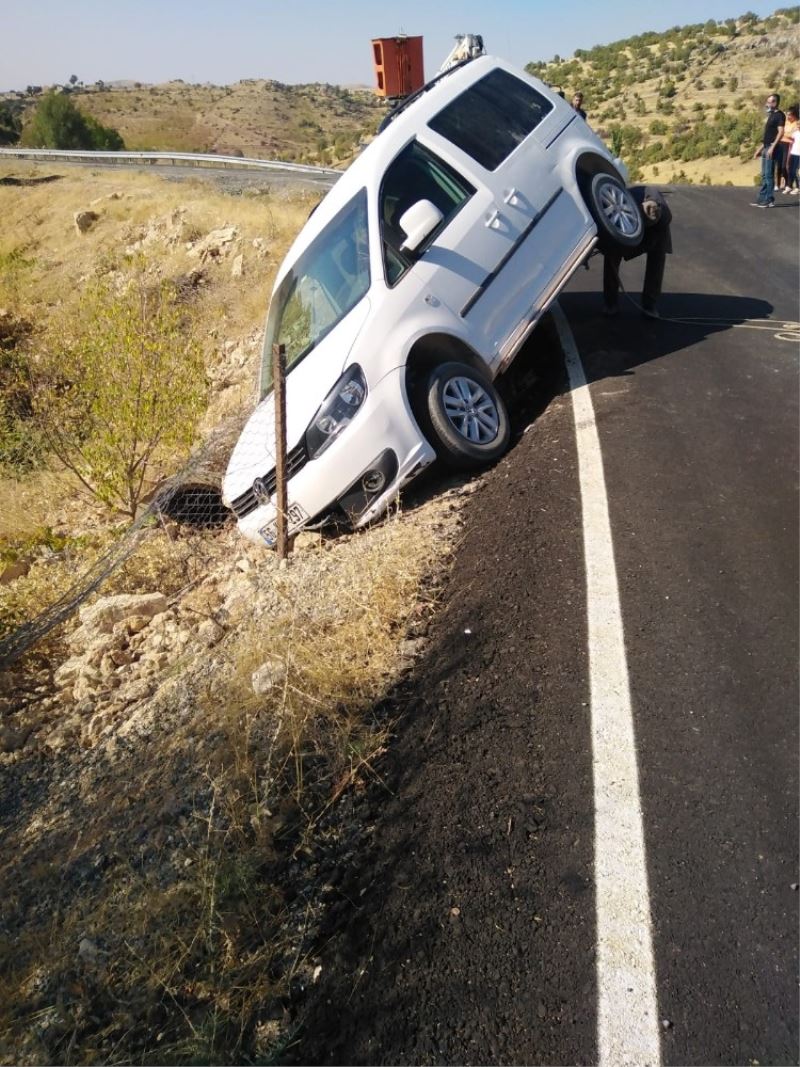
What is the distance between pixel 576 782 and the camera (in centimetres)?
330

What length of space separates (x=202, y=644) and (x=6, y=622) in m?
3.11

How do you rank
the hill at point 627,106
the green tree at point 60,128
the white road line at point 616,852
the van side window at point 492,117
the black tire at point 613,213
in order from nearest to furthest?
the white road line at point 616,852
the van side window at point 492,117
the black tire at point 613,213
the hill at point 627,106
the green tree at point 60,128

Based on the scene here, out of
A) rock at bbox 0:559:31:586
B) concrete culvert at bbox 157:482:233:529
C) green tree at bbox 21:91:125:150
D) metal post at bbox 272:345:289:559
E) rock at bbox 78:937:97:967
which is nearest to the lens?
rock at bbox 78:937:97:967

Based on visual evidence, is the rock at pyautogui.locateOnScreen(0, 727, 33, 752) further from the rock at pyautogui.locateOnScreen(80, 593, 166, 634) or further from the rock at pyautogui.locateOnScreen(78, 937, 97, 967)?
the rock at pyautogui.locateOnScreen(78, 937, 97, 967)

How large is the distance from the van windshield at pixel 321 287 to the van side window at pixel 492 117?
1.08 meters

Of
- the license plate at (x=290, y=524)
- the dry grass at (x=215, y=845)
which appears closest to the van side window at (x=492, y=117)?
the license plate at (x=290, y=524)

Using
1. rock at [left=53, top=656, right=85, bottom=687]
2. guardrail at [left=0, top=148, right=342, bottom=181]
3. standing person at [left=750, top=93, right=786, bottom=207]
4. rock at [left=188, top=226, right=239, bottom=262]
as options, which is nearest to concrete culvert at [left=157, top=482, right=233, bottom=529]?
rock at [left=53, top=656, right=85, bottom=687]

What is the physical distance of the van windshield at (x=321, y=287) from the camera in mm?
6254

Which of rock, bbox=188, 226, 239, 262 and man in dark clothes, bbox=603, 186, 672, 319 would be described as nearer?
man in dark clothes, bbox=603, 186, 672, 319

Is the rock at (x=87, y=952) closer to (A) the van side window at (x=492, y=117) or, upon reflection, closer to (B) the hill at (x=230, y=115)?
(A) the van side window at (x=492, y=117)

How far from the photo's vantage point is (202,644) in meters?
5.94

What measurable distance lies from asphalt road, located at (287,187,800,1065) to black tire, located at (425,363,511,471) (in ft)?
0.76

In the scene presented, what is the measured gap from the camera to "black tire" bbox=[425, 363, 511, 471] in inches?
232

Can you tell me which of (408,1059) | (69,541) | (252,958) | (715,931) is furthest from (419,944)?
(69,541)
